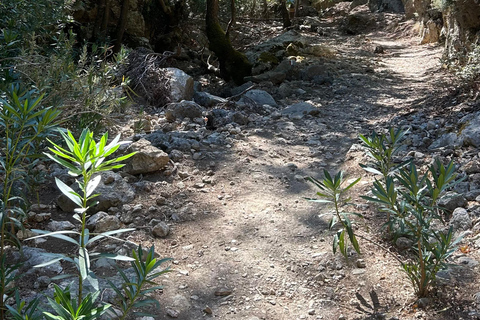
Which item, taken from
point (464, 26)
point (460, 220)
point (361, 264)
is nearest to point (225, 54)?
point (464, 26)

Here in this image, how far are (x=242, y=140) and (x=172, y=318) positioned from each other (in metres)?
3.06

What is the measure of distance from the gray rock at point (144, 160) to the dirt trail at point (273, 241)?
32cm

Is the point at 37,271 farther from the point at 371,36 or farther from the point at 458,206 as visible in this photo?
the point at 371,36

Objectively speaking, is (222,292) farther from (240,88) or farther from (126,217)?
(240,88)

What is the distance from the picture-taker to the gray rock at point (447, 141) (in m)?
4.38

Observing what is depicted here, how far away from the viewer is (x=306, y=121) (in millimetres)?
6102

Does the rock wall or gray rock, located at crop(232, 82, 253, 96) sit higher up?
the rock wall

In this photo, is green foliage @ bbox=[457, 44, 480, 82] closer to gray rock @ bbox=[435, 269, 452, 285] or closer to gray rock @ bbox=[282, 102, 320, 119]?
gray rock @ bbox=[282, 102, 320, 119]

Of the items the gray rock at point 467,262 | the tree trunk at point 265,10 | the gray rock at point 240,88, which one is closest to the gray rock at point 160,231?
the gray rock at point 467,262

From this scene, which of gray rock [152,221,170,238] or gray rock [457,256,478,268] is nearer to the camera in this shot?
gray rock [457,256,478,268]

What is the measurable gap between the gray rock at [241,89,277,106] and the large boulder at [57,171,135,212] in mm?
3449

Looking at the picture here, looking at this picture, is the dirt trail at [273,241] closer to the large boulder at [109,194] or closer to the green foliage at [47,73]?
the large boulder at [109,194]

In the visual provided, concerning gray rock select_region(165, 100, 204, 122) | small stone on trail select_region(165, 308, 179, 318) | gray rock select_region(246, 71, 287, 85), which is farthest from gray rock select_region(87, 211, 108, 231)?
gray rock select_region(246, 71, 287, 85)

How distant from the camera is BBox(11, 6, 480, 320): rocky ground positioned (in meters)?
2.59
